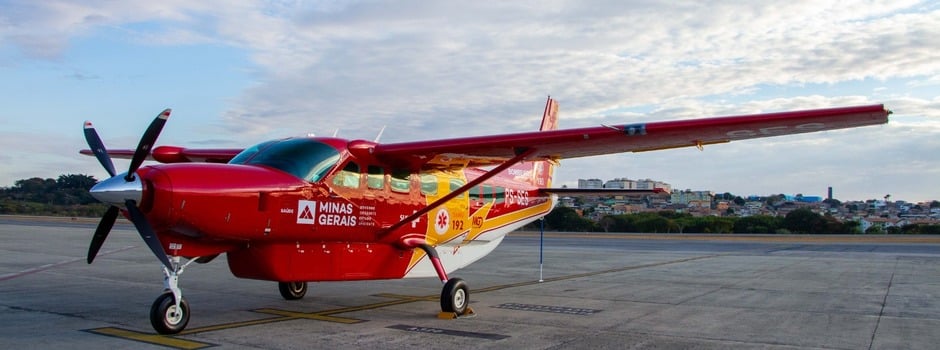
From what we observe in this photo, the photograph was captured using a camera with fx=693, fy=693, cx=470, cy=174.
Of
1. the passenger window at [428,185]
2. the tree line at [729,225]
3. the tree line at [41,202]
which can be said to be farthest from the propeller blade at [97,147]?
the tree line at [41,202]

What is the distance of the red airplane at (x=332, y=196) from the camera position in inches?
296

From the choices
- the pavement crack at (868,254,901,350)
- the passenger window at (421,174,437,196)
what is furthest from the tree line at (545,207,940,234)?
the passenger window at (421,174,437,196)

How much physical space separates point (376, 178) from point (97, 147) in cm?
357

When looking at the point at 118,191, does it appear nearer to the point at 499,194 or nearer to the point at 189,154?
the point at 189,154

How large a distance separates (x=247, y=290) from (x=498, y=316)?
5.29 meters

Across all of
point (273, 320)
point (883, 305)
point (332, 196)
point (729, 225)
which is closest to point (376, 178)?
point (332, 196)

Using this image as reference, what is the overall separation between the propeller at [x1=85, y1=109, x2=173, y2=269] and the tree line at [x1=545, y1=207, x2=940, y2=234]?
5696 centimetres

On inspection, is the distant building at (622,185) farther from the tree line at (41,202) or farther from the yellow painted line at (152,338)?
the tree line at (41,202)

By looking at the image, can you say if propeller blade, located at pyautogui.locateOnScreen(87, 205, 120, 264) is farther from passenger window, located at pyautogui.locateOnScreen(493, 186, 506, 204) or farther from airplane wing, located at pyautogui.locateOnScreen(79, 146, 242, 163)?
passenger window, located at pyautogui.locateOnScreen(493, 186, 506, 204)

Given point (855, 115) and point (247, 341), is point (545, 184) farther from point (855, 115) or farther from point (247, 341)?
point (247, 341)

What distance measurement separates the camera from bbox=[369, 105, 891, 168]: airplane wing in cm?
837

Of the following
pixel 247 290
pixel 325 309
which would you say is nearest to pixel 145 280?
pixel 247 290

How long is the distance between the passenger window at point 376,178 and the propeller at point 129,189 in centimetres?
294

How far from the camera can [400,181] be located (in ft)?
34.3
